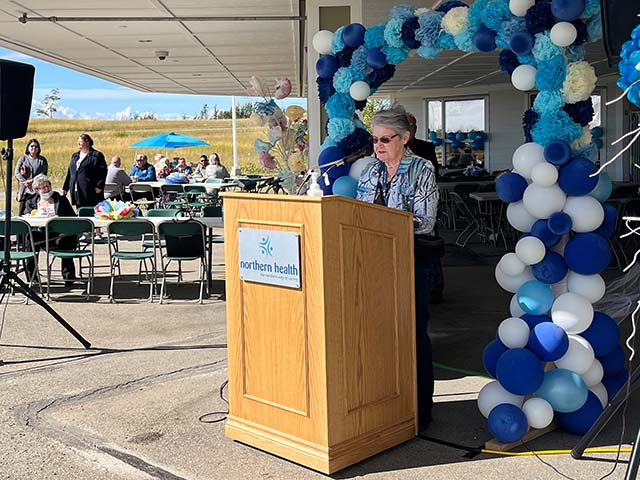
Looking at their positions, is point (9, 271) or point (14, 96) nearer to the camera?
point (14, 96)

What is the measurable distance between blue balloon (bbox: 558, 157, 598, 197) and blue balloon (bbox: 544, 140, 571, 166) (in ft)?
0.14

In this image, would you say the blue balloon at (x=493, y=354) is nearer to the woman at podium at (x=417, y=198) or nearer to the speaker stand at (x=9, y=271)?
the woman at podium at (x=417, y=198)

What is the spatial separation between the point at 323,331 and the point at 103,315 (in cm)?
470

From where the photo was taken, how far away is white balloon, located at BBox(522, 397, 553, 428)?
14.2 ft

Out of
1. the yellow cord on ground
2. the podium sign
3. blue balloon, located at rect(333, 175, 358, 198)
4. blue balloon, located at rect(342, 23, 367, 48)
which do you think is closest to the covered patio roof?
blue balloon, located at rect(342, 23, 367, 48)

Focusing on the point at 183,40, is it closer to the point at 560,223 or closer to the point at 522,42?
the point at 522,42

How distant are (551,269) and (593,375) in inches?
22.9

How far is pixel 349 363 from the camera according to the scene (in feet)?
13.2

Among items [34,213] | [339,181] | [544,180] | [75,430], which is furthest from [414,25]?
[34,213]

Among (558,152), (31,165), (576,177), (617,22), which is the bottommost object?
(576,177)

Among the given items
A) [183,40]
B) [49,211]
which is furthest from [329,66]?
[183,40]

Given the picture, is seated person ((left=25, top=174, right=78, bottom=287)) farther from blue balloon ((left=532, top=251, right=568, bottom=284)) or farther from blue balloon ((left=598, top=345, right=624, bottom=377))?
blue balloon ((left=598, top=345, right=624, bottom=377))

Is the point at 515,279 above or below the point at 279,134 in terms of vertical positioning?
below

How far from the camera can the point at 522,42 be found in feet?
14.4
